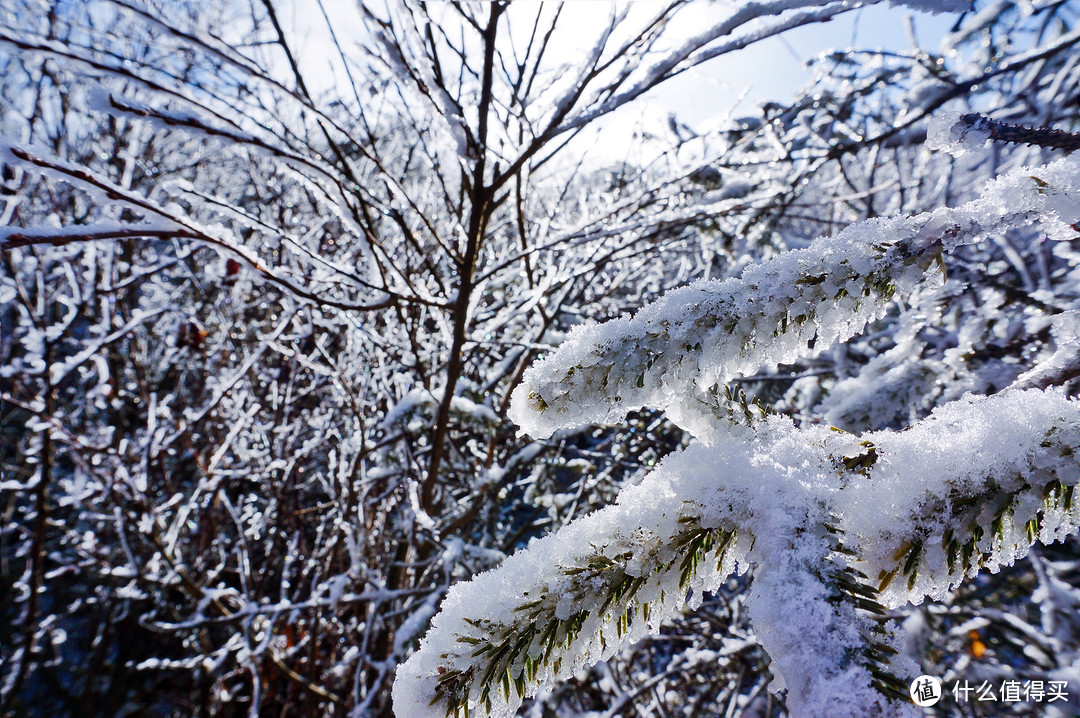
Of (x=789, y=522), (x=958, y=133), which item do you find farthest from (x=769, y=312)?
(x=958, y=133)

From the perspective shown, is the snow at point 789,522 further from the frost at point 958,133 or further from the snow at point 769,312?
the frost at point 958,133

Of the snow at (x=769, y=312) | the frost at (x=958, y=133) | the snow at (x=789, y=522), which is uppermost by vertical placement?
the frost at (x=958, y=133)

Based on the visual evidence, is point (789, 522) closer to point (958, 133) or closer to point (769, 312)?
point (769, 312)

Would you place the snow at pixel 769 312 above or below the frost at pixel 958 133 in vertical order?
below

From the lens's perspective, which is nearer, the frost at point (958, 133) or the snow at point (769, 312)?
the snow at point (769, 312)

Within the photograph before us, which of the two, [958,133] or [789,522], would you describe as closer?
[789,522]

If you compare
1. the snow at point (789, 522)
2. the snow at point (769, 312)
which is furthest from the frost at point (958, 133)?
the snow at point (789, 522)

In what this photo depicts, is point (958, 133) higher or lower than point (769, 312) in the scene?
higher

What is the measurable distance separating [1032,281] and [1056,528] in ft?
10.7

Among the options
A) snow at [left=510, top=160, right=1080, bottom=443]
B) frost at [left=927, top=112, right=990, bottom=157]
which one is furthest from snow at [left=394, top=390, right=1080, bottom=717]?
frost at [left=927, top=112, right=990, bottom=157]

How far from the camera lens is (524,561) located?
0.72m

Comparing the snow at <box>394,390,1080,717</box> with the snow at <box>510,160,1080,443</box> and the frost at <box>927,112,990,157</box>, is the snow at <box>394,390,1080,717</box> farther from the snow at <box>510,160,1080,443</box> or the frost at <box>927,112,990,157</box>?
the frost at <box>927,112,990,157</box>

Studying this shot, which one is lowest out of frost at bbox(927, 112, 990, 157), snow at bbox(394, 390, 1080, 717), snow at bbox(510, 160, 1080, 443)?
snow at bbox(394, 390, 1080, 717)

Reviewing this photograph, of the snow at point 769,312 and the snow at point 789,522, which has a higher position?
the snow at point 769,312
